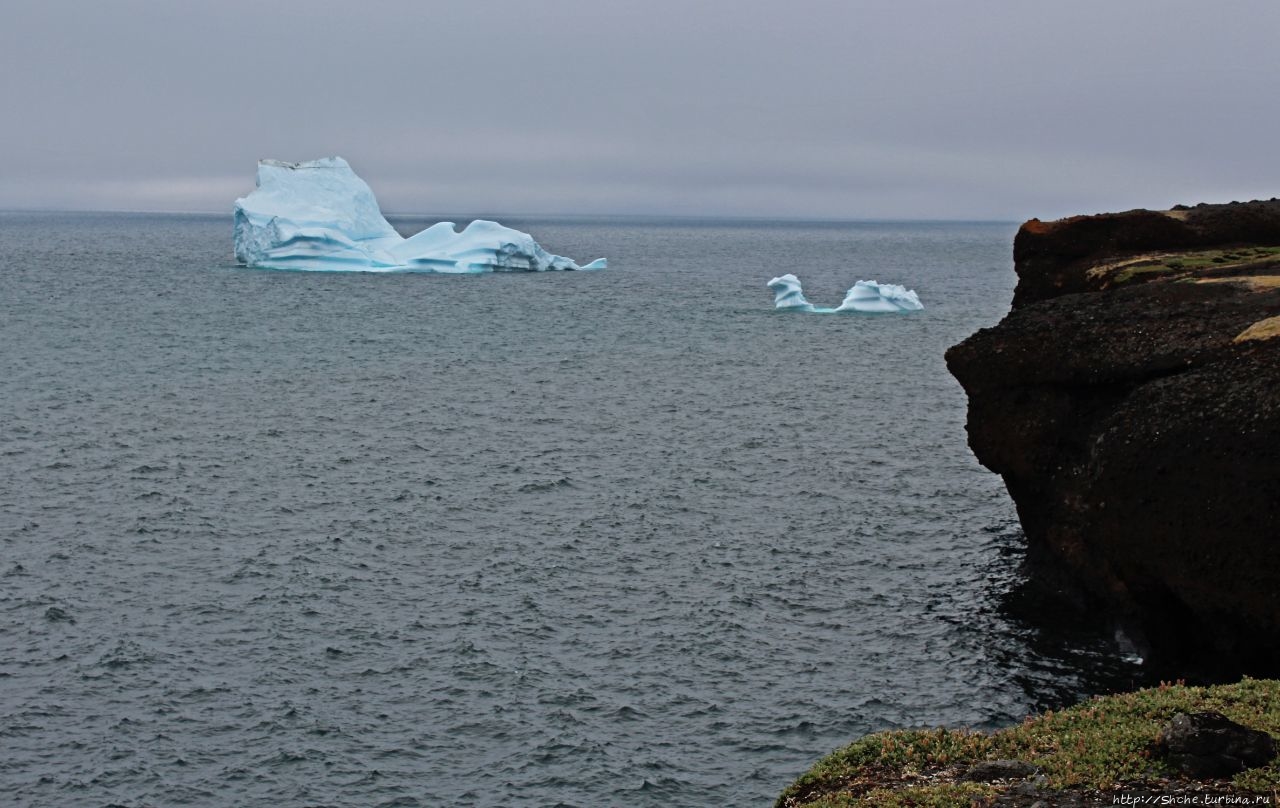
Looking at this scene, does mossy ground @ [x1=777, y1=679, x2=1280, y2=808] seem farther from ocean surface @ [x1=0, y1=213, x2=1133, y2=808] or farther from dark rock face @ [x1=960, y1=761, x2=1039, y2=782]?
ocean surface @ [x1=0, y1=213, x2=1133, y2=808]

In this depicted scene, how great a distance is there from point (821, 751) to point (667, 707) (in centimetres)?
334

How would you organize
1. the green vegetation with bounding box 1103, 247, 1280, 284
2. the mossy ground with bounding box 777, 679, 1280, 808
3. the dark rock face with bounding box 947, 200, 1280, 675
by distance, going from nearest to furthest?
the mossy ground with bounding box 777, 679, 1280, 808 → the dark rock face with bounding box 947, 200, 1280, 675 → the green vegetation with bounding box 1103, 247, 1280, 284

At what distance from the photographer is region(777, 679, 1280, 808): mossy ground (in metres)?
15.7

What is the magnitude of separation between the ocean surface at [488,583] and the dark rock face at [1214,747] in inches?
321

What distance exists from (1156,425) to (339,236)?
10430 centimetres

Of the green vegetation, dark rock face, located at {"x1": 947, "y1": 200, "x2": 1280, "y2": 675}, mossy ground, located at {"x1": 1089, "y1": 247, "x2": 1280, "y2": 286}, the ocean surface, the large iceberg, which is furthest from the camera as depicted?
the large iceberg

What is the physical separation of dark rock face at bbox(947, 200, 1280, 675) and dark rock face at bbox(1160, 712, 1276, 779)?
27.2 ft

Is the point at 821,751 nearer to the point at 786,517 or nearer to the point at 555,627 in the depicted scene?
the point at 555,627

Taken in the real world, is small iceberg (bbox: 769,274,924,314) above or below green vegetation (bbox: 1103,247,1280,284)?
below

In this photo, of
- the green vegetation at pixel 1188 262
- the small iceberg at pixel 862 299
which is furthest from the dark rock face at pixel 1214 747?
the small iceberg at pixel 862 299

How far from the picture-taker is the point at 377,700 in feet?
82.3

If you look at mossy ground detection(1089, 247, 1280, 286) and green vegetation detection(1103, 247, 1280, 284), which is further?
green vegetation detection(1103, 247, 1280, 284)

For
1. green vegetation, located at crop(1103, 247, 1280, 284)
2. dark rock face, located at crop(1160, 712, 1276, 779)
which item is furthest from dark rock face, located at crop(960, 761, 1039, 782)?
green vegetation, located at crop(1103, 247, 1280, 284)

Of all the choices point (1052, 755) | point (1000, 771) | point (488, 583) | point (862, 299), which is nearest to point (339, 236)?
point (862, 299)
